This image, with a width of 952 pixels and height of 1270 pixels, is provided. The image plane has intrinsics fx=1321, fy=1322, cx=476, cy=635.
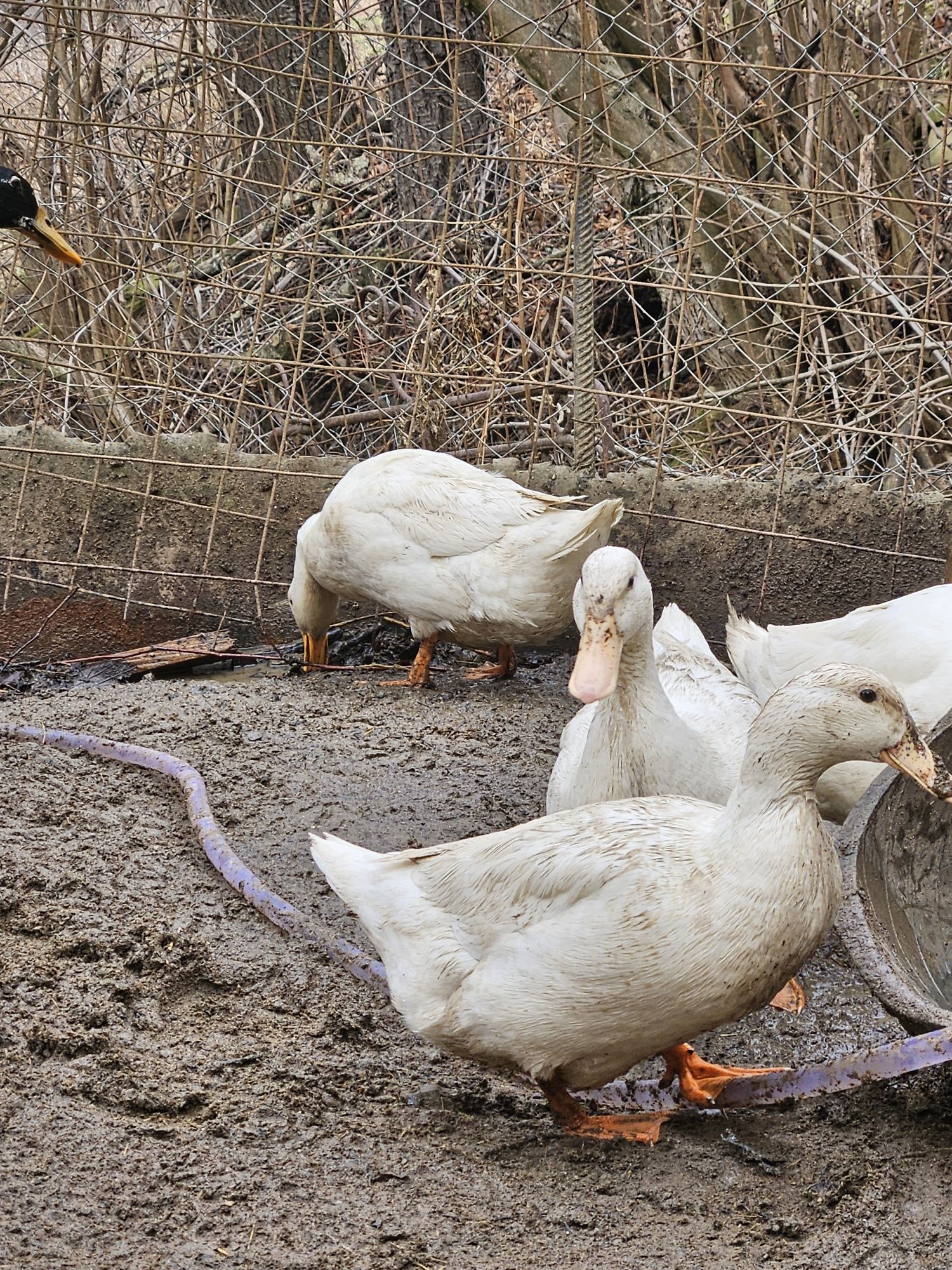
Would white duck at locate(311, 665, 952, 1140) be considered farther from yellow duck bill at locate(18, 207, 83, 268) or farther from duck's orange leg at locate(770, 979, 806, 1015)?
yellow duck bill at locate(18, 207, 83, 268)

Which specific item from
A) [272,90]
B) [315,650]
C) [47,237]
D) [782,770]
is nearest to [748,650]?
[782,770]

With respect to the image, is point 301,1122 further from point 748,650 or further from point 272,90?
point 272,90

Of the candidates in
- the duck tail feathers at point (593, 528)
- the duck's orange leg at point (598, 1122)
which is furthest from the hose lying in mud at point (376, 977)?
the duck tail feathers at point (593, 528)

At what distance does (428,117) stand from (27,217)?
9.68 ft

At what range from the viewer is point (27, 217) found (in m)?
5.62

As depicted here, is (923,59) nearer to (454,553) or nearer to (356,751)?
(454,553)

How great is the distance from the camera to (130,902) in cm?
371

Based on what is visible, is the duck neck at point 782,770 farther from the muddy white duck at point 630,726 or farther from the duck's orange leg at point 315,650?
the duck's orange leg at point 315,650

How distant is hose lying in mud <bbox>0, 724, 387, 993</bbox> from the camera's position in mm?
3484

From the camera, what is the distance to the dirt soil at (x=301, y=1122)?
246cm

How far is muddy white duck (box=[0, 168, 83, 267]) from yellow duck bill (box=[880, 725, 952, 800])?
435cm

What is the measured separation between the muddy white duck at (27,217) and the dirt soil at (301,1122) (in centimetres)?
253

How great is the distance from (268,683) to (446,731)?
1028 mm

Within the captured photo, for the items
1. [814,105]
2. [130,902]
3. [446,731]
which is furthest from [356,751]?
[814,105]
